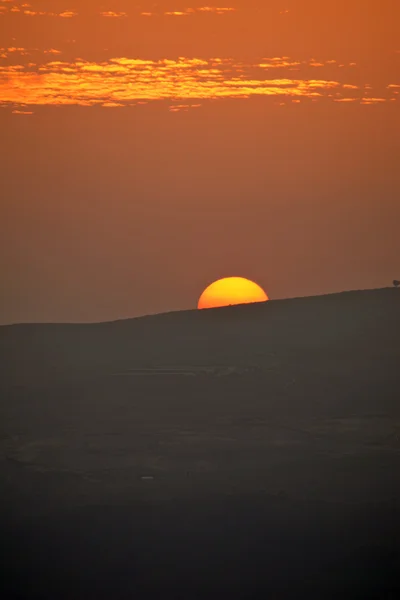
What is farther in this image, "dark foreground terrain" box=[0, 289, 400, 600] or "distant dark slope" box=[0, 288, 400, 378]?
"distant dark slope" box=[0, 288, 400, 378]

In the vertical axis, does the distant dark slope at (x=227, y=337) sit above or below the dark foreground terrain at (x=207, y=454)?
above

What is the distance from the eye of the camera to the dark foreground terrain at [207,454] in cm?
3525

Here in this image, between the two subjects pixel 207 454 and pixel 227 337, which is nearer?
pixel 207 454

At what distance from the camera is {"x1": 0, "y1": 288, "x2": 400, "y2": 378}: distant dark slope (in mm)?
69438

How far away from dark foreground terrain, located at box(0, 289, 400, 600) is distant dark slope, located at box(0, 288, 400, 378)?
0.15m

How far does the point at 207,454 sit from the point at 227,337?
74.6 ft

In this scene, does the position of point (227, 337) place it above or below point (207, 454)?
above

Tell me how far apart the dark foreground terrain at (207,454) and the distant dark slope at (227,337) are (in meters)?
0.15

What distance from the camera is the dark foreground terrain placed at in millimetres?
35250

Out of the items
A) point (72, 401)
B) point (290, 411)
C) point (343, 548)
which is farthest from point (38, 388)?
point (343, 548)

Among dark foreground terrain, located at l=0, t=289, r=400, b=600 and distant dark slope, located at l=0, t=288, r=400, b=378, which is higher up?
distant dark slope, located at l=0, t=288, r=400, b=378

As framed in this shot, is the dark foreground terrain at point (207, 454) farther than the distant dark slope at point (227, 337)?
No

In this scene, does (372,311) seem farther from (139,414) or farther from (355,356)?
(139,414)

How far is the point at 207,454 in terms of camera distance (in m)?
50.3
